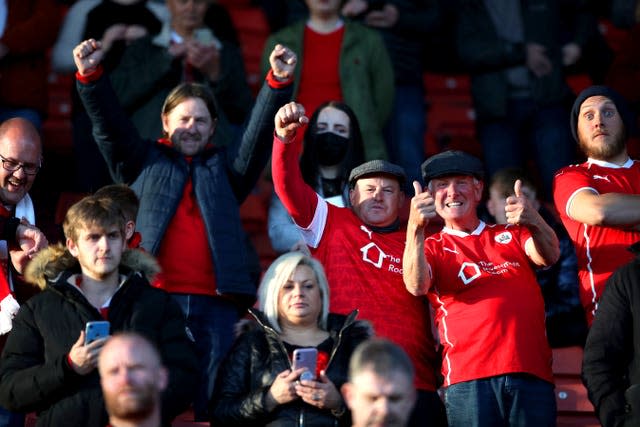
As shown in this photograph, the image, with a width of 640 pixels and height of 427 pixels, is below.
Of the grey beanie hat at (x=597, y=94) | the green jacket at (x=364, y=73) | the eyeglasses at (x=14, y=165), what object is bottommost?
the eyeglasses at (x=14, y=165)

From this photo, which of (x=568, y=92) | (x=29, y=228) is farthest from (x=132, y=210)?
(x=568, y=92)

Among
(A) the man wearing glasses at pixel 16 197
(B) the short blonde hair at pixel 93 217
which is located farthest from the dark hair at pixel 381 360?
(A) the man wearing glasses at pixel 16 197

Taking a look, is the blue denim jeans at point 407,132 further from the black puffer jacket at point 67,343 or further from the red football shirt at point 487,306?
the black puffer jacket at point 67,343

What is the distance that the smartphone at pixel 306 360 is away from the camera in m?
5.56

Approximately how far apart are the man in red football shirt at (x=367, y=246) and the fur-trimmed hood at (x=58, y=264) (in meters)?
0.85

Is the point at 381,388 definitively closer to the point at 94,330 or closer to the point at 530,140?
the point at 94,330

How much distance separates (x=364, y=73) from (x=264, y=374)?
3.52 m

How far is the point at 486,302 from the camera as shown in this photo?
6.22 metres

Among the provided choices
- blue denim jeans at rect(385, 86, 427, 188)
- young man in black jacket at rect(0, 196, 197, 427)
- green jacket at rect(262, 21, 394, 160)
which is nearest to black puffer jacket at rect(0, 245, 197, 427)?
young man in black jacket at rect(0, 196, 197, 427)

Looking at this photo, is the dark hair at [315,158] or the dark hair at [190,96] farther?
the dark hair at [315,158]

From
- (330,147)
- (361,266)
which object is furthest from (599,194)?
(330,147)

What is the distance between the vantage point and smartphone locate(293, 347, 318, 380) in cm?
556

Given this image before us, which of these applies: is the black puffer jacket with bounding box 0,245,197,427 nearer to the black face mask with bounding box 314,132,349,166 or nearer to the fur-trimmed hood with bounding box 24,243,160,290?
the fur-trimmed hood with bounding box 24,243,160,290

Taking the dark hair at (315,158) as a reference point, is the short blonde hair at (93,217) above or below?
below
